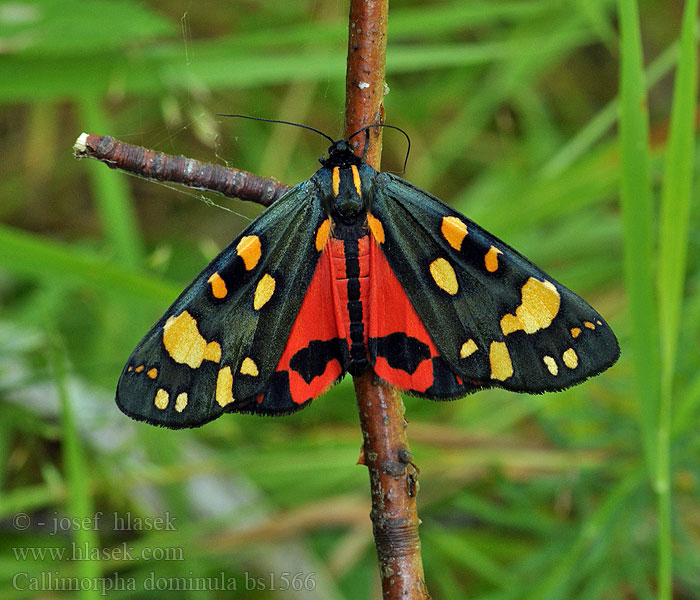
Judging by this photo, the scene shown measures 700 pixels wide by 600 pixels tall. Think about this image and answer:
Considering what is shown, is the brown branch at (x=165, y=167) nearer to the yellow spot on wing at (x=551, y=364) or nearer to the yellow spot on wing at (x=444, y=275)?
the yellow spot on wing at (x=444, y=275)

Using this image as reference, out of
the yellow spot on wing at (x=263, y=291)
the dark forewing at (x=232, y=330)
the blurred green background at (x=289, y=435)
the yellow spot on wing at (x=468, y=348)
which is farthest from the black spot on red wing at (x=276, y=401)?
the blurred green background at (x=289, y=435)

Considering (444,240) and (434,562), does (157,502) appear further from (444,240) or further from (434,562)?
(444,240)

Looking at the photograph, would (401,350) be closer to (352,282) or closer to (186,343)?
(352,282)

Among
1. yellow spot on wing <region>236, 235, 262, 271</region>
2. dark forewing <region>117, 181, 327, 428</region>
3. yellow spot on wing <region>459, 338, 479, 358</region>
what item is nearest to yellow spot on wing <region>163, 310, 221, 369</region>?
dark forewing <region>117, 181, 327, 428</region>

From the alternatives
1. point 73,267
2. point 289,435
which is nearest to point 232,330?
point 73,267

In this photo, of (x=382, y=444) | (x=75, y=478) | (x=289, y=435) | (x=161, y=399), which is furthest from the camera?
(x=289, y=435)

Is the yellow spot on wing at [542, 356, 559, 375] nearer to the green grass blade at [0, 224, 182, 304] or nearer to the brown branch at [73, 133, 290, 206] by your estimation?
the brown branch at [73, 133, 290, 206]
